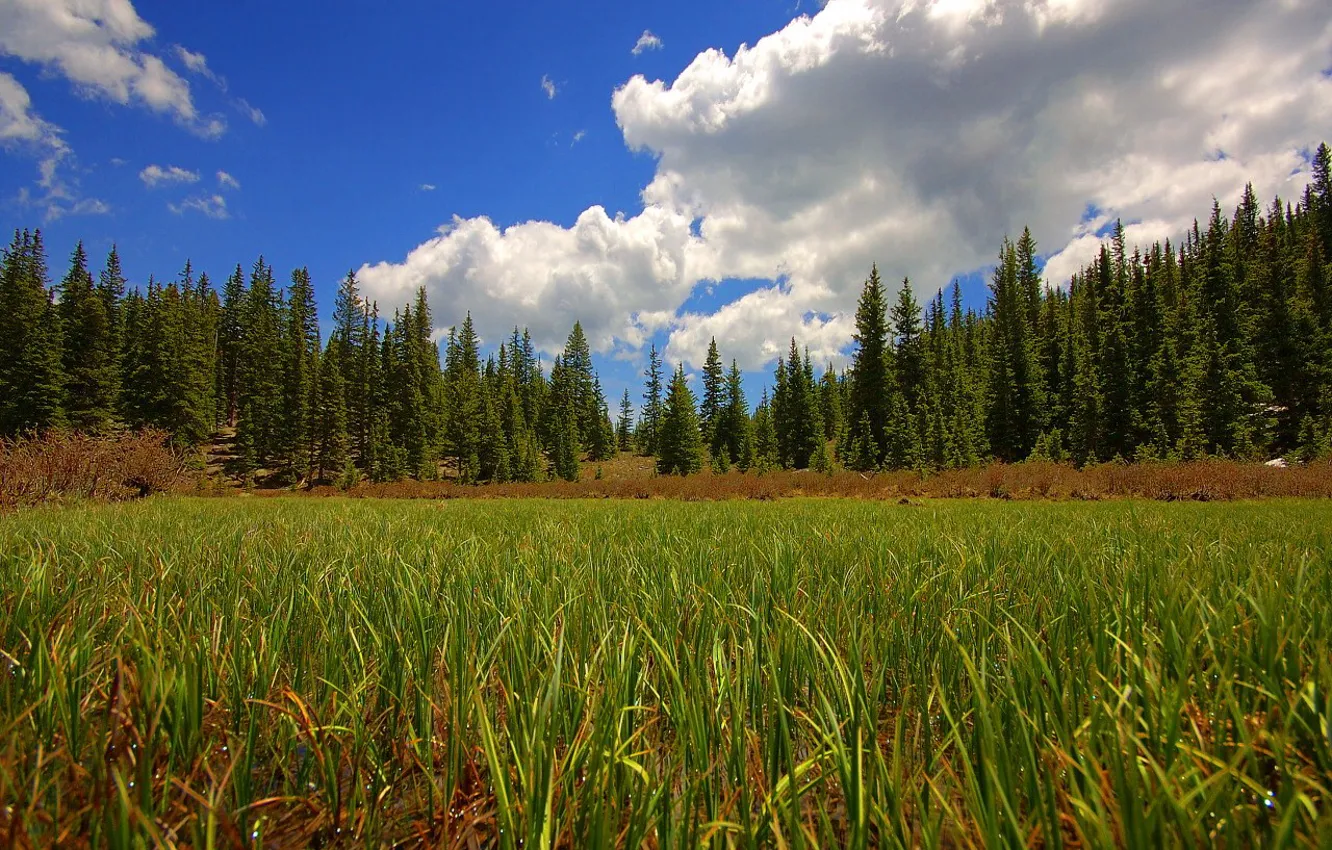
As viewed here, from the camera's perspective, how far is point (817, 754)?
3.53 ft

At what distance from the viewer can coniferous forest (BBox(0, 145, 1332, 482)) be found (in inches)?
1485

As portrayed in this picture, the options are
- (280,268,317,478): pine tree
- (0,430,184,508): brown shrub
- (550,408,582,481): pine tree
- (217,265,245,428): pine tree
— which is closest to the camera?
(0,430,184,508): brown shrub

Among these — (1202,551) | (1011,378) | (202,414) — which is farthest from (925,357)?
(202,414)

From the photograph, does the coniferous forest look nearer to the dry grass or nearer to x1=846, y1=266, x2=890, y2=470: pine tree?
x1=846, y1=266, x2=890, y2=470: pine tree

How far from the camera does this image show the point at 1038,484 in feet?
58.3

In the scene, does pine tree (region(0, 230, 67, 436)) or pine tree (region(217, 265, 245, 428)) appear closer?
pine tree (region(0, 230, 67, 436))

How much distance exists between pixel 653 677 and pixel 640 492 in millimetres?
25954

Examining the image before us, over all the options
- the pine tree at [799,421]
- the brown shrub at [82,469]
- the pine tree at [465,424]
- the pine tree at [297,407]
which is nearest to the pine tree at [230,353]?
the pine tree at [297,407]

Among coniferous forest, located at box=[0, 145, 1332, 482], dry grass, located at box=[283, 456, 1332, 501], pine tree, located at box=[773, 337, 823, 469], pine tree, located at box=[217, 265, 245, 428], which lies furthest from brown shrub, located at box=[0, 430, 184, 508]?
pine tree, located at box=[217, 265, 245, 428]

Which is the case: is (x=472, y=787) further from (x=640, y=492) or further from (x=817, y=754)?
(x=640, y=492)

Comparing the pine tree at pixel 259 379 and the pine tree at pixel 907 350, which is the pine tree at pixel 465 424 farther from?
the pine tree at pixel 907 350

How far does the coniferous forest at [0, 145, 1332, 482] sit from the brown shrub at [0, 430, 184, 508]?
32581 mm

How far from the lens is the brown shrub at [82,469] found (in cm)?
1073

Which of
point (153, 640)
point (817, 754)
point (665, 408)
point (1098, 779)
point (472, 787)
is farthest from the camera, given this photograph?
point (665, 408)
